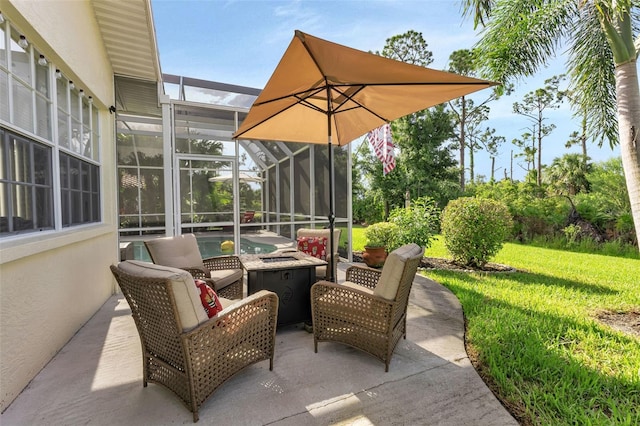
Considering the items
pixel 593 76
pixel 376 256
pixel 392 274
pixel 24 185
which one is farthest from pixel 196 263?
pixel 593 76

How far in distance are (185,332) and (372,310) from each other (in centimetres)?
144

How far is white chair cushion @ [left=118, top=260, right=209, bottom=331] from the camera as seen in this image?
186 centimetres

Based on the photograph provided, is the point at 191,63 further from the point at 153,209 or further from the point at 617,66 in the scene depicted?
the point at 617,66

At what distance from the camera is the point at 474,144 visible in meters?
21.5

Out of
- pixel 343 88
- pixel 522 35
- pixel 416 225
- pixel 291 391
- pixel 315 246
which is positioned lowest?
pixel 291 391

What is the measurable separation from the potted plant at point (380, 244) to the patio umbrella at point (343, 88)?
2.60m

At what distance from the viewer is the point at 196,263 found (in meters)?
4.10

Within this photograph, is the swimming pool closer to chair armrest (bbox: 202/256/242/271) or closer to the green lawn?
chair armrest (bbox: 202/256/242/271)

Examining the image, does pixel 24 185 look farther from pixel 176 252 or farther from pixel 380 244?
pixel 380 244

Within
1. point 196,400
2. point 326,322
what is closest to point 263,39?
point 326,322

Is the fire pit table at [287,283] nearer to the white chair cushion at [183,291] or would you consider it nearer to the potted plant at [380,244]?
the white chair cushion at [183,291]

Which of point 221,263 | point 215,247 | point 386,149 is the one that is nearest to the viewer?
point 221,263

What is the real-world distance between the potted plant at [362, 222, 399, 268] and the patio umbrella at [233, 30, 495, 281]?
260 centimetres

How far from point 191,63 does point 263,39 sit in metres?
3.87
